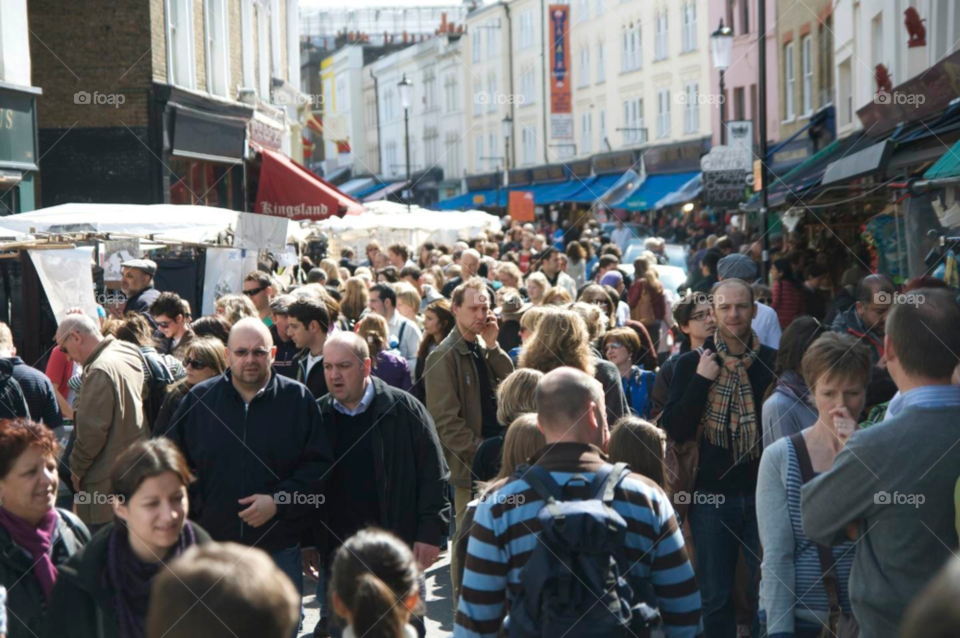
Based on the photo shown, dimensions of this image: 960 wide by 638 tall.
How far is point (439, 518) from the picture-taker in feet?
20.0

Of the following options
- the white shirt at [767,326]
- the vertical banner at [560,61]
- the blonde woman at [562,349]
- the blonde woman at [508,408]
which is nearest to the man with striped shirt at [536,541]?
the blonde woman at [508,408]

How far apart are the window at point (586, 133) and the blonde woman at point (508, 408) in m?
→ 48.7

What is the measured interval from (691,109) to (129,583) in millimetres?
42674

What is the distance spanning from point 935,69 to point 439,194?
64.7 metres

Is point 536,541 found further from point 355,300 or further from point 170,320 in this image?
point 355,300

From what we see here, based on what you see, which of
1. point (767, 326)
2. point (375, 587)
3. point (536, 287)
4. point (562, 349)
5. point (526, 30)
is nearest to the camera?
point (375, 587)

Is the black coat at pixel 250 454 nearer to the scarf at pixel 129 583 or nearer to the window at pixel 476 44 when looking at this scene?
the scarf at pixel 129 583

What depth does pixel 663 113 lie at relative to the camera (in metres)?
46.8

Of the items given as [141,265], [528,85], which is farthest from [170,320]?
[528,85]

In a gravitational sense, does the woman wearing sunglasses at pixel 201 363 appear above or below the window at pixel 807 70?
below

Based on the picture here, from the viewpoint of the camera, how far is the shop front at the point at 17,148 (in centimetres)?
1414

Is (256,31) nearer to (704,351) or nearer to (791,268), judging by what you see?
(791,268)

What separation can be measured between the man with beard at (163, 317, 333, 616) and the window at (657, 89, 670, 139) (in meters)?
41.6

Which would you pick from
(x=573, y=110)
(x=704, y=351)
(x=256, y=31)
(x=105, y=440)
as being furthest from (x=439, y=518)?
(x=573, y=110)
